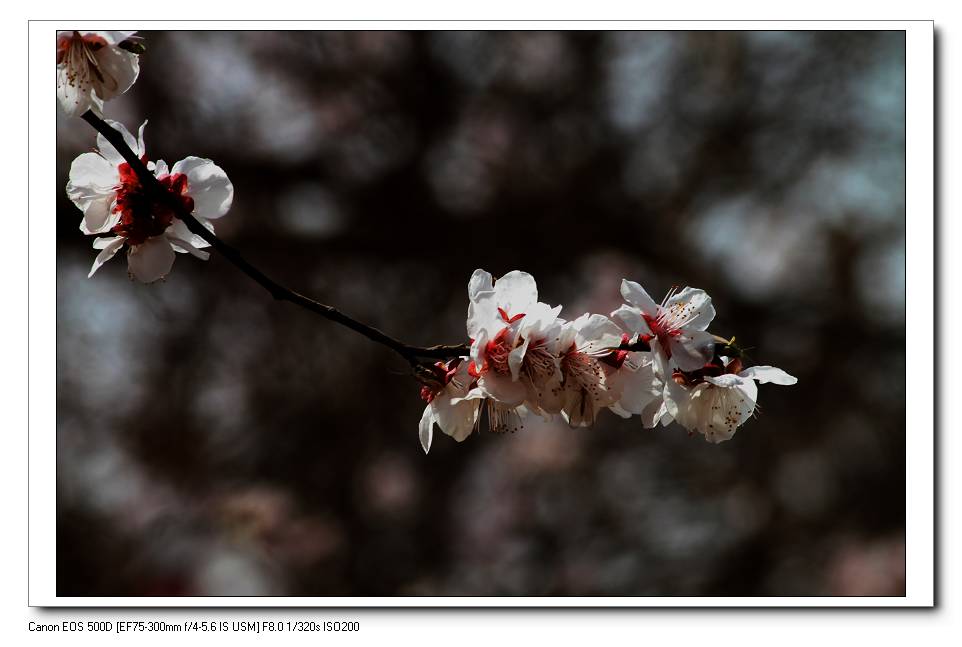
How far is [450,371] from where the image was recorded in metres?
0.59

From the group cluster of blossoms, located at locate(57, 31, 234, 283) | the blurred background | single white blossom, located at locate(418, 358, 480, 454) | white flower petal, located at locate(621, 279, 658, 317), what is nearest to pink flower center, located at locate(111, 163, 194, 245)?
cluster of blossoms, located at locate(57, 31, 234, 283)

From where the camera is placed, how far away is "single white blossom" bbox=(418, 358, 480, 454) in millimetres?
581

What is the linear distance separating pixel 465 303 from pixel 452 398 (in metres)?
1.95

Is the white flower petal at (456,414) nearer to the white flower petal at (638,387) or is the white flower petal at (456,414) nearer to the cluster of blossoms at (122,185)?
the white flower petal at (638,387)

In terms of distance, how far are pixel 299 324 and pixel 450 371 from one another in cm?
185

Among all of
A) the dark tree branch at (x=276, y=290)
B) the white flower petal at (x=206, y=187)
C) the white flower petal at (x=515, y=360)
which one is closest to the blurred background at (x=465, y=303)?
the white flower petal at (x=206, y=187)

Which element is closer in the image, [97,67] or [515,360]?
[515,360]

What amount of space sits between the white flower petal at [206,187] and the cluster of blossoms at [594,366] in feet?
0.83

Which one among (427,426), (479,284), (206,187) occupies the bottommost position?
(427,426)

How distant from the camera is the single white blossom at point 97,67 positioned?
0.61 metres

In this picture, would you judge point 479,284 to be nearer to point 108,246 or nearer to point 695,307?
point 695,307

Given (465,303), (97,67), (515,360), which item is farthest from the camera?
(465,303)

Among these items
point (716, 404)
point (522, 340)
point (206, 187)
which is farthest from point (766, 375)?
point (206, 187)

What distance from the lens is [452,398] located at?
1.91 ft
